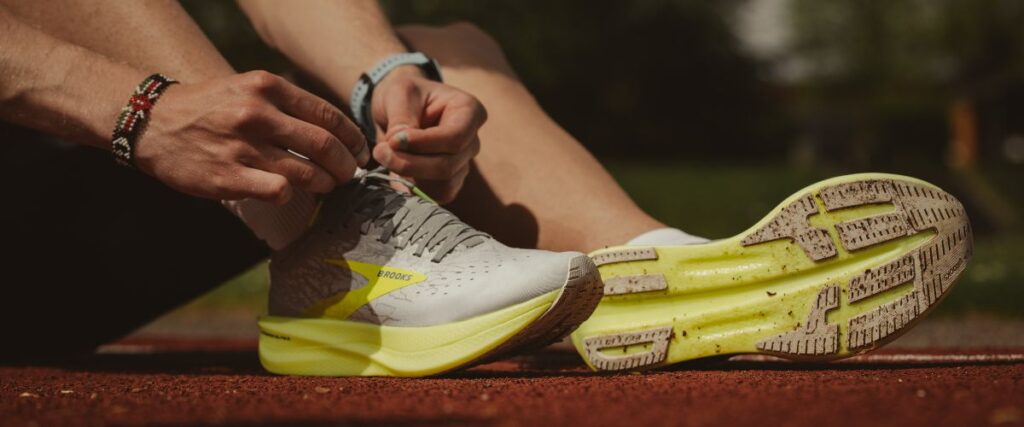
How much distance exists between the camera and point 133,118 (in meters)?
1.46

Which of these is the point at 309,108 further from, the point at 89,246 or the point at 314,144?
the point at 89,246

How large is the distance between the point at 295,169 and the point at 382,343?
31 centimetres

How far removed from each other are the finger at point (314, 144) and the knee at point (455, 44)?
496 mm

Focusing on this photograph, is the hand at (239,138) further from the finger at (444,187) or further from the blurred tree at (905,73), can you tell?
the blurred tree at (905,73)

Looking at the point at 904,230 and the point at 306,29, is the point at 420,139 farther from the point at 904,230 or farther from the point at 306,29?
the point at 904,230

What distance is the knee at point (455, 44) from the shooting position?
197 cm

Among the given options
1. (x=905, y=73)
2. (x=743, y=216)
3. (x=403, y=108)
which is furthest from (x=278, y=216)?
(x=905, y=73)

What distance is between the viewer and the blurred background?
11.0 meters

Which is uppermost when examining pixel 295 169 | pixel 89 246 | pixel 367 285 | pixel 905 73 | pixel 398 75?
pixel 398 75

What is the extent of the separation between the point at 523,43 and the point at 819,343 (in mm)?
16163

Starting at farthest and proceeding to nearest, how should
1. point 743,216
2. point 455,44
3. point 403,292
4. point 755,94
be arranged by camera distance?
point 755,94, point 743,216, point 455,44, point 403,292

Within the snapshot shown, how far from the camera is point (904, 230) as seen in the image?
4.99 feet

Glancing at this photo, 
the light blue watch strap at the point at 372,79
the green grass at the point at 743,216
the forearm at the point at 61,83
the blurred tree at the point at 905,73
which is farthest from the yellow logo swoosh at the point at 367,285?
the blurred tree at the point at 905,73

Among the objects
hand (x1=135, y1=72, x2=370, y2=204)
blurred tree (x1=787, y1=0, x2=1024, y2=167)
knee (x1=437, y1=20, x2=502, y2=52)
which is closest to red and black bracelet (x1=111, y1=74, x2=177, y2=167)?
hand (x1=135, y1=72, x2=370, y2=204)
